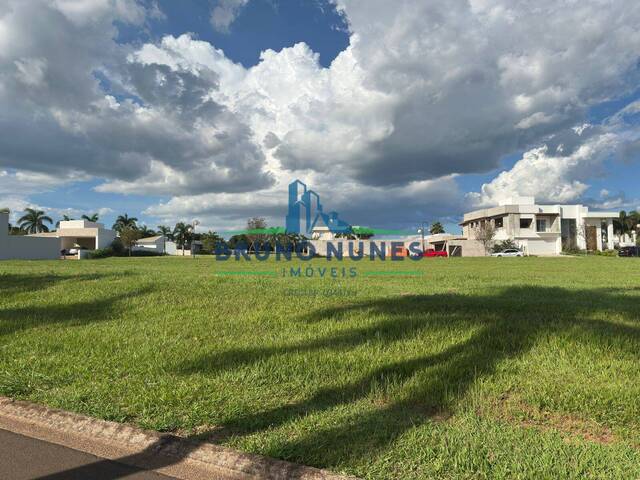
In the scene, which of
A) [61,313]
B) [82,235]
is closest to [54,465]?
[61,313]

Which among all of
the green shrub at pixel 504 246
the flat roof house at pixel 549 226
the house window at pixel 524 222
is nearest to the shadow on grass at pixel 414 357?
the green shrub at pixel 504 246

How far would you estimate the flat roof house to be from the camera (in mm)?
67688

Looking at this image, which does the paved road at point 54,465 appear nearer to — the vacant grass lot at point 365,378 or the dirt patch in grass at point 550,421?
the vacant grass lot at point 365,378

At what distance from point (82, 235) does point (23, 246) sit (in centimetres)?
1952

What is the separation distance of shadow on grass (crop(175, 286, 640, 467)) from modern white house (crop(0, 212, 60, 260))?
51.9m

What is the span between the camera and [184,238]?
88688 millimetres

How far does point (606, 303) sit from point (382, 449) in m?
→ 8.54

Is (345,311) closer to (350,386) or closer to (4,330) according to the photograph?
(350,386)

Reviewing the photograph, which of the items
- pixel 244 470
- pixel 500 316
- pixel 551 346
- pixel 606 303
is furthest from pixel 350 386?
pixel 606 303

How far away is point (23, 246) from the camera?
49469 mm

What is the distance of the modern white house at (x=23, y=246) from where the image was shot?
4681 centimetres

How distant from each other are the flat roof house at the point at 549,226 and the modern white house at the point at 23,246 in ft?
204

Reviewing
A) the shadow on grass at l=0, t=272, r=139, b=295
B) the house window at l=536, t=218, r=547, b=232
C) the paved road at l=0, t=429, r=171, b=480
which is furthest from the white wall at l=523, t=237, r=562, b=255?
the paved road at l=0, t=429, r=171, b=480

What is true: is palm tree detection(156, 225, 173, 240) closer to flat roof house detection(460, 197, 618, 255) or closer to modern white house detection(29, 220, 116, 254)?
modern white house detection(29, 220, 116, 254)
